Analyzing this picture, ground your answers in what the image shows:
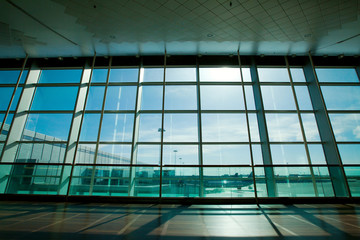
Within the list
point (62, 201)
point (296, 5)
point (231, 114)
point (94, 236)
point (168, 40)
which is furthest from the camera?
point (231, 114)

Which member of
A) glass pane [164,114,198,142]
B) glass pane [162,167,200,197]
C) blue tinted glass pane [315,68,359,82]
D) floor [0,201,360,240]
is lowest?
floor [0,201,360,240]

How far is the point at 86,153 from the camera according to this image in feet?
20.2

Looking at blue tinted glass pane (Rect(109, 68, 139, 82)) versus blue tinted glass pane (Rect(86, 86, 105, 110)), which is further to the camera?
blue tinted glass pane (Rect(109, 68, 139, 82))

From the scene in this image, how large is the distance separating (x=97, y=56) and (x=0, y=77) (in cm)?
462

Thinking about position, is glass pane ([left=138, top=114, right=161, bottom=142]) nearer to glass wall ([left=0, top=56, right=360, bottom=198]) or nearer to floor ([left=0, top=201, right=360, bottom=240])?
glass wall ([left=0, top=56, right=360, bottom=198])

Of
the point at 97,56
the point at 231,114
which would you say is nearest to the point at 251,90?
the point at 231,114

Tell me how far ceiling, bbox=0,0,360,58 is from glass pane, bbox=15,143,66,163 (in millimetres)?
3791

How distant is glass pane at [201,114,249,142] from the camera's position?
248 inches

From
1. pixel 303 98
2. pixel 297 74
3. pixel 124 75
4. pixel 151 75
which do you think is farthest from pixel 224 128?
pixel 124 75

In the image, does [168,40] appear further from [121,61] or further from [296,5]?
[296,5]

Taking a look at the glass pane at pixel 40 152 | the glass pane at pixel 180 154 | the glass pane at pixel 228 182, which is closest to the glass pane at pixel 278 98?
the glass pane at pixel 228 182

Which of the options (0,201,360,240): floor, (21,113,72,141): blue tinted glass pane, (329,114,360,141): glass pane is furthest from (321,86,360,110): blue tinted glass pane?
(21,113,72,141): blue tinted glass pane

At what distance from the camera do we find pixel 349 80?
270 inches

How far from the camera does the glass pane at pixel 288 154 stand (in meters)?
6.01
